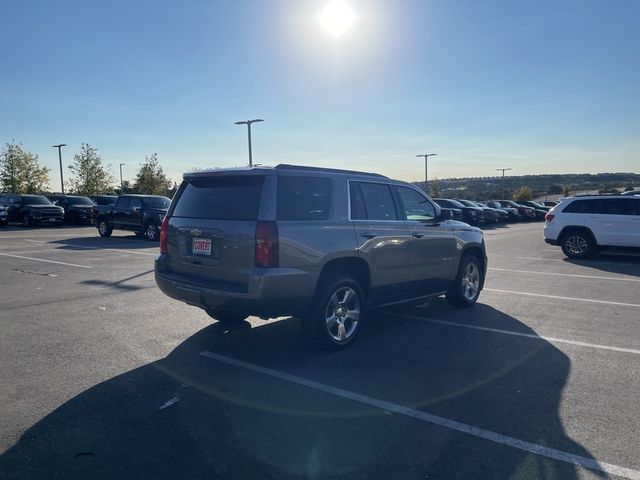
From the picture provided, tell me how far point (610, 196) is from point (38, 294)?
45.7ft

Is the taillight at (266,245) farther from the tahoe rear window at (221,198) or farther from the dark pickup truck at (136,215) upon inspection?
the dark pickup truck at (136,215)

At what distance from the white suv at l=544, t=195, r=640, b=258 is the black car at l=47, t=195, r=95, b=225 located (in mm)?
24362

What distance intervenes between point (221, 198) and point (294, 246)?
3.15 feet

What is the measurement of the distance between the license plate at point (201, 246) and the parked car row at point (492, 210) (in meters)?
21.4

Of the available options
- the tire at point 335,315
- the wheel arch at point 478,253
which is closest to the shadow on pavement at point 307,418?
the tire at point 335,315

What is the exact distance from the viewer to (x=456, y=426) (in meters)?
4.00

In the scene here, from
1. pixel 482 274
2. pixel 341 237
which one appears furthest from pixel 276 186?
pixel 482 274

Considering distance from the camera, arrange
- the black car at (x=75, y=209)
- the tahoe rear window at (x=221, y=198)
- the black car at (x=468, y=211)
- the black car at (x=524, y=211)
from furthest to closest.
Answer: the black car at (x=524, y=211) < the black car at (x=468, y=211) < the black car at (x=75, y=209) < the tahoe rear window at (x=221, y=198)

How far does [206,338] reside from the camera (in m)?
6.28

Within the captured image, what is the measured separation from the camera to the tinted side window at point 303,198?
5406 millimetres

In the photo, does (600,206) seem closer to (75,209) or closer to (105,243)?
(105,243)

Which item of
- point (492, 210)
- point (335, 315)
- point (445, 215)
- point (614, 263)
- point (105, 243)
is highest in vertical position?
point (445, 215)

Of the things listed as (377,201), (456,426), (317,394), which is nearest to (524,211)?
(377,201)

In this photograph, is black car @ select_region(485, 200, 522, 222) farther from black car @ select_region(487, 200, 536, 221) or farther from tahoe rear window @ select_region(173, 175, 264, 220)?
tahoe rear window @ select_region(173, 175, 264, 220)
